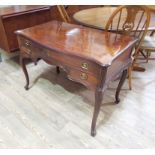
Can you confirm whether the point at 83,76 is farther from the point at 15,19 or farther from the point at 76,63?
the point at 15,19

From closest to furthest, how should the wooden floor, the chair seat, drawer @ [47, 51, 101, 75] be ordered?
1. drawer @ [47, 51, 101, 75]
2. the wooden floor
3. the chair seat

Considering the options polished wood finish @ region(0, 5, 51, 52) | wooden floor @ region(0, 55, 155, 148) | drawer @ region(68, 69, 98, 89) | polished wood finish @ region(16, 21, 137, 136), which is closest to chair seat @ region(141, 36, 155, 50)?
wooden floor @ region(0, 55, 155, 148)

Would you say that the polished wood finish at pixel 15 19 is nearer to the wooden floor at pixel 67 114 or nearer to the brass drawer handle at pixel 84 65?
the wooden floor at pixel 67 114

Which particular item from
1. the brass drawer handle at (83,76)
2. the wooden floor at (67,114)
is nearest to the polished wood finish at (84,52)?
the brass drawer handle at (83,76)

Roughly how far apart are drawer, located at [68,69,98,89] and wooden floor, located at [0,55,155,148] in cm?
50

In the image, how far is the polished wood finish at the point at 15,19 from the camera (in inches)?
81.7

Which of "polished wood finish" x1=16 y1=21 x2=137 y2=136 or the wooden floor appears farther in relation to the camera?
the wooden floor

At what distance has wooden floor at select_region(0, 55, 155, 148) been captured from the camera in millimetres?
1490

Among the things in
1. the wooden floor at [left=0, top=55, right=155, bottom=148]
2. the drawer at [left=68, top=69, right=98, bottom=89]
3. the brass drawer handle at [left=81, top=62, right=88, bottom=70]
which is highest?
the brass drawer handle at [left=81, top=62, right=88, bottom=70]

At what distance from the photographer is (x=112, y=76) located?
136 centimetres

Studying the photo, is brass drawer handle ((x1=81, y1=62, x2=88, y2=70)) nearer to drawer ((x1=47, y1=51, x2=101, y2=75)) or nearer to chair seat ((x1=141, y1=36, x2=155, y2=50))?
drawer ((x1=47, y1=51, x2=101, y2=75))

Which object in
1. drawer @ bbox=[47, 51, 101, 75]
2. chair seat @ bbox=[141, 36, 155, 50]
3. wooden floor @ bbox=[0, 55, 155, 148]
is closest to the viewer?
drawer @ bbox=[47, 51, 101, 75]

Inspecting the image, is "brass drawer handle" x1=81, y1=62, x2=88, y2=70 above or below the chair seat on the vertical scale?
above
